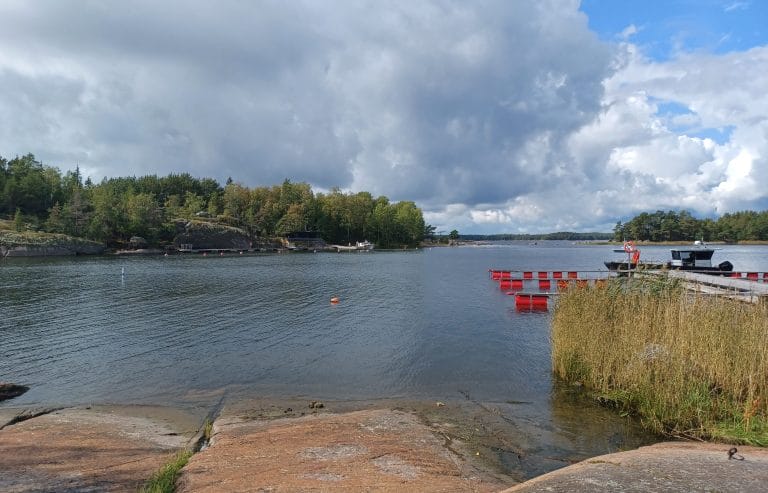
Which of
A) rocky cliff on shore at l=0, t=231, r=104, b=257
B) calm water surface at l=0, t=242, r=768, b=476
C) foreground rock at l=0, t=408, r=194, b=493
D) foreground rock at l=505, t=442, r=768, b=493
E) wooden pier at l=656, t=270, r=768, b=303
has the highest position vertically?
rocky cliff on shore at l=0, t=231, r=104, b=257

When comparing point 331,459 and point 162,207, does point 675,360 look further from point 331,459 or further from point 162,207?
point 162,207

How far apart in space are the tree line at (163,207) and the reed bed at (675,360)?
138 meters

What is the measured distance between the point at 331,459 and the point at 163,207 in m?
166

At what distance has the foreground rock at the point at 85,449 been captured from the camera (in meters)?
8.59

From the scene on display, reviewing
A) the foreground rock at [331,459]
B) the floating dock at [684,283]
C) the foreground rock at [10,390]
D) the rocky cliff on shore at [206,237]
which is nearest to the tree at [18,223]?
the rocky cliff on shore at [206,237]

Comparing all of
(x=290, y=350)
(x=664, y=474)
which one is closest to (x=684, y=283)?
(x=664, y=474)

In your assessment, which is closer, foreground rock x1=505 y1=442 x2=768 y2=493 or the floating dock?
foreground rock x1=505 y1=442 x2=768 y2=493

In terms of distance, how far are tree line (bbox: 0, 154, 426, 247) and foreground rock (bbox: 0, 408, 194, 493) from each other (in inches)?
5137

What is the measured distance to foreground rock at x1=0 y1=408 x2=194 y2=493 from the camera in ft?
28.2

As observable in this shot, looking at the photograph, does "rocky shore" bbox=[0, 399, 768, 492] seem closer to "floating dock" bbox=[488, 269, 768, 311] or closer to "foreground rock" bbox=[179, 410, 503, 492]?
"foreground rock" bbox=[179, 410, 503, 492]

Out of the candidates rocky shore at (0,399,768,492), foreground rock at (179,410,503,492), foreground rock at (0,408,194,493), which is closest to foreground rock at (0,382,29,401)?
rocky shore at (0,399,768,492)

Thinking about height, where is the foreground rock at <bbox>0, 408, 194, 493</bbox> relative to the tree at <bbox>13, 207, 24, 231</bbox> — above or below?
below

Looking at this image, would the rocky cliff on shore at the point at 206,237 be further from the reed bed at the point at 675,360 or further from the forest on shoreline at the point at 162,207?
the reed bed at the point at 675,360

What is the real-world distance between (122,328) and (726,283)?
3626 centimetres
